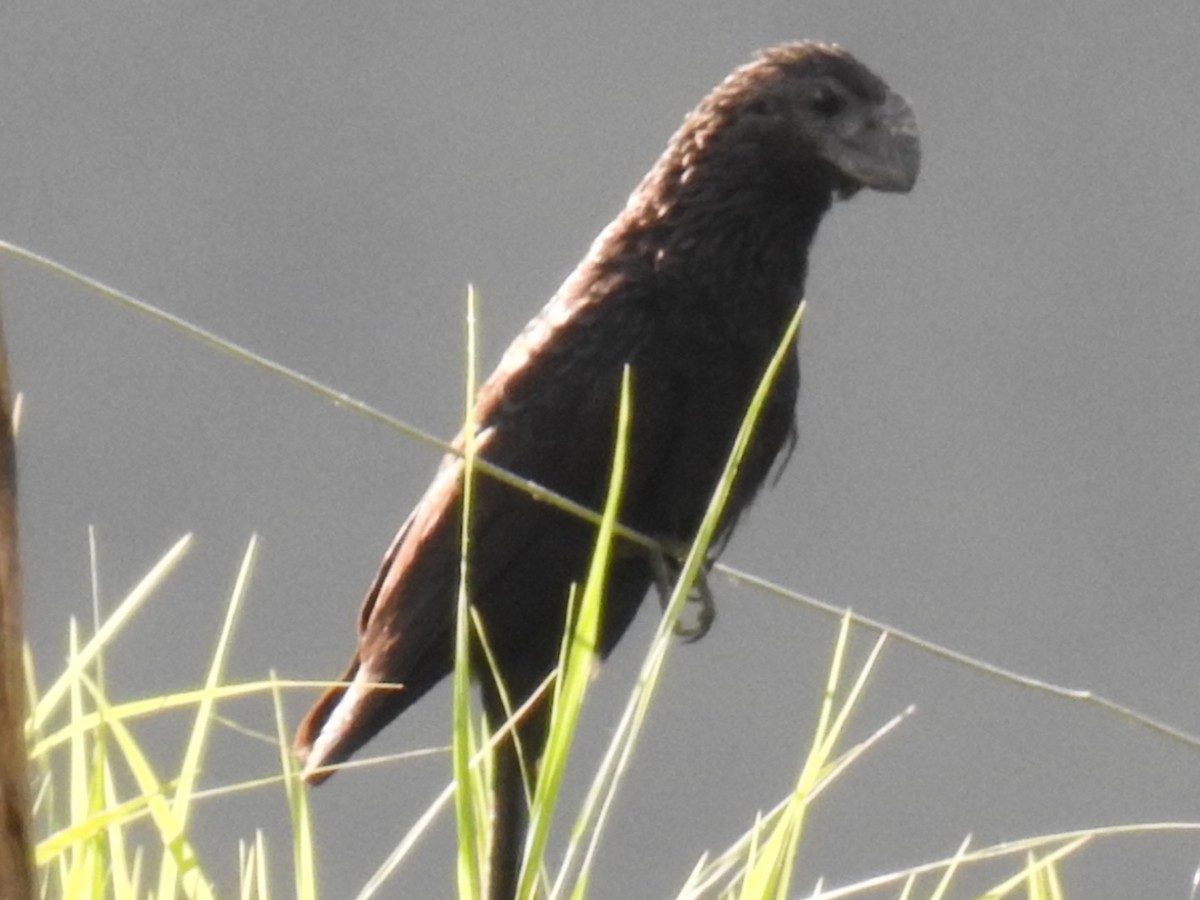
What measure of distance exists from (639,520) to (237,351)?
0.93 meters

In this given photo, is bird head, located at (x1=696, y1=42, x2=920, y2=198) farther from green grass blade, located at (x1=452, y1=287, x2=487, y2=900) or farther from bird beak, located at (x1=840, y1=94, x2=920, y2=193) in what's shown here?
green grass blade, located at (x1=452, y1=287, x2=487, y2=900)

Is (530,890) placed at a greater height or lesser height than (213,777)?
greater

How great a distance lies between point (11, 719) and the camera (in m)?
0.81

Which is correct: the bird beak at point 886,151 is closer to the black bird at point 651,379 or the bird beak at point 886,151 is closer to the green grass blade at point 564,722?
the black bird at point 651,379

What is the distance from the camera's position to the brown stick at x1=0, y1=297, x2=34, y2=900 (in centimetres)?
80

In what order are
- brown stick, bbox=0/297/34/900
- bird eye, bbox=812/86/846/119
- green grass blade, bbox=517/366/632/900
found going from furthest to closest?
bird eye, bbox=812/86/846/119 < green grass blade, bbox=517/366/632/900 < brown stick, bbox=0/297/34/900

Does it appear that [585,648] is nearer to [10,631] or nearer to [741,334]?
[10,631]

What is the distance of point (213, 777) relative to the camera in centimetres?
334

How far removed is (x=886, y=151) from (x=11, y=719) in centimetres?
119

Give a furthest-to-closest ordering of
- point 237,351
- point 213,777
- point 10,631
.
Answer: point 213,777 < point 237,351 < point 10,631

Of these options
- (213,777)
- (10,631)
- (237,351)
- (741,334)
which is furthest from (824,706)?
(213,777)

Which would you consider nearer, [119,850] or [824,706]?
[824,706]

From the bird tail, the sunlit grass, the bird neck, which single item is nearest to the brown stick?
the sunlit grass


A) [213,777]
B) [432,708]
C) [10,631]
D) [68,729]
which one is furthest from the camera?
[432,708]
